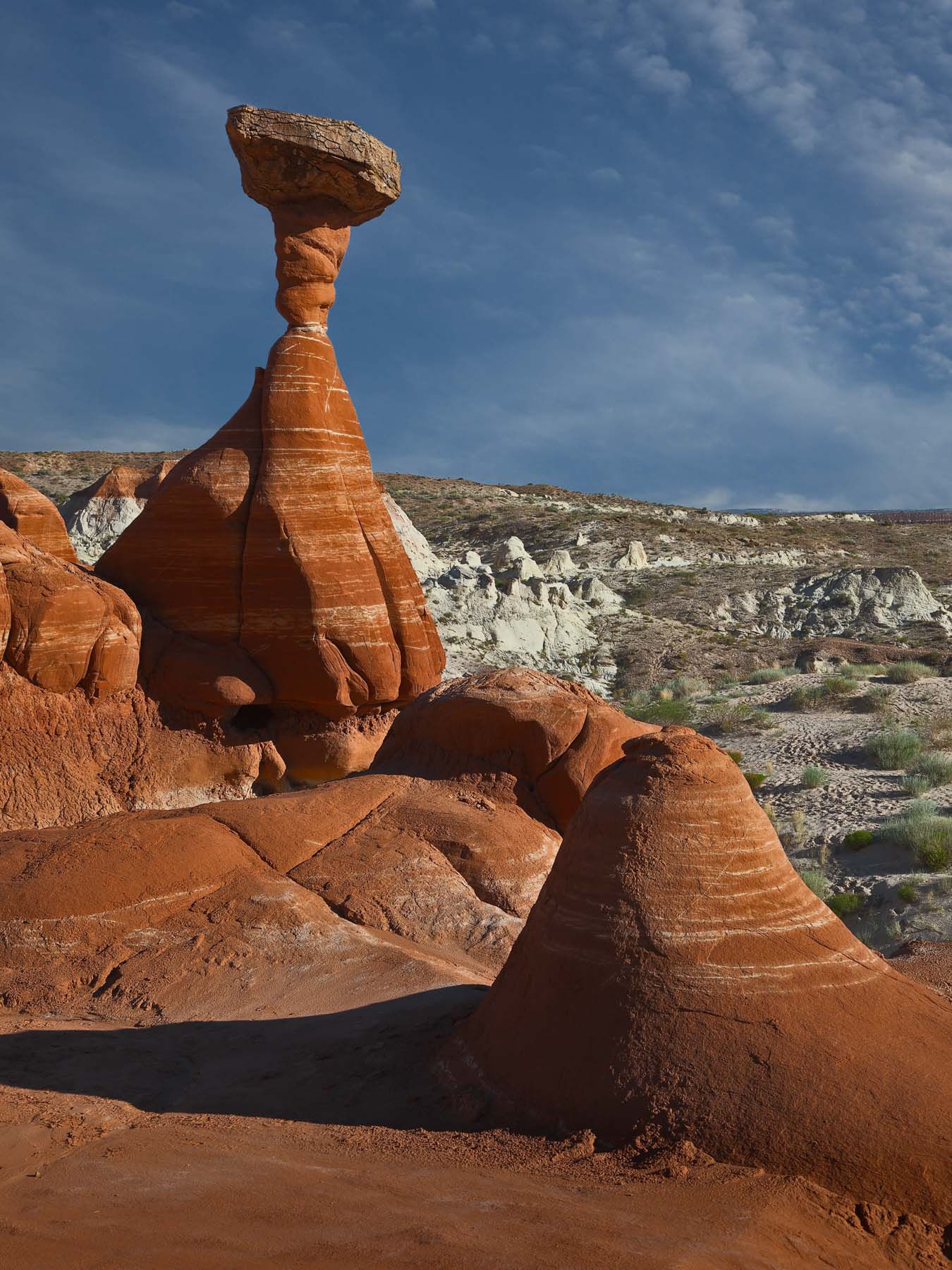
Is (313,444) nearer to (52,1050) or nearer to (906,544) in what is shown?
(52,1050)

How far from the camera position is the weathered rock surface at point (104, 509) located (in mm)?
29953

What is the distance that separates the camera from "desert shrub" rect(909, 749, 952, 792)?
17.4 metres

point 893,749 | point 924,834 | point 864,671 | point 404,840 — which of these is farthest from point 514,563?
point 404,840

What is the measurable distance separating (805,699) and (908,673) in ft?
10.7

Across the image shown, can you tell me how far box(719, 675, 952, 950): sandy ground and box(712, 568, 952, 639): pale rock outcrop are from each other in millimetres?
12000

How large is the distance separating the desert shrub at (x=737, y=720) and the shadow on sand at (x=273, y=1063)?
16720mm

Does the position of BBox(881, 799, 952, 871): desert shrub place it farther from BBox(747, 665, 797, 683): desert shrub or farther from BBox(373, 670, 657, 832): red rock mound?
BBox(747, 665, 797, 683): desert shrub

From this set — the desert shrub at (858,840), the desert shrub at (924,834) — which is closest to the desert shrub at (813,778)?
the desert shrub at (924,834)

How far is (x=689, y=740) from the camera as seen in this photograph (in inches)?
219

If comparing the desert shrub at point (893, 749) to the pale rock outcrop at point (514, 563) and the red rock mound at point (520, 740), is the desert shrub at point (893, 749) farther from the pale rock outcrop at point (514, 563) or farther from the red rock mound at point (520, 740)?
the pale rock outcrop at point (514, 563)

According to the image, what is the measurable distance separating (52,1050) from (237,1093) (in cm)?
123

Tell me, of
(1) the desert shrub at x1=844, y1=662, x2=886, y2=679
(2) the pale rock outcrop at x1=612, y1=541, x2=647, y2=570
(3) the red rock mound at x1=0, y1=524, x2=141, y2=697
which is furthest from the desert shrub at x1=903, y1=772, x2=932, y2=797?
(2) the pale rock outcrop at x1=612, y1=541, x2=647, y2=570

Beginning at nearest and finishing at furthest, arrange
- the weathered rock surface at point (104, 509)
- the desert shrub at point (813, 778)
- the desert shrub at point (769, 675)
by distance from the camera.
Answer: the desert shrub at point (813, 778) < the desert shrub at point (769, 675) < the weathered rock surface at point (104, 509)

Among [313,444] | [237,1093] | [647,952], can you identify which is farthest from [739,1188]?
[313,444]
